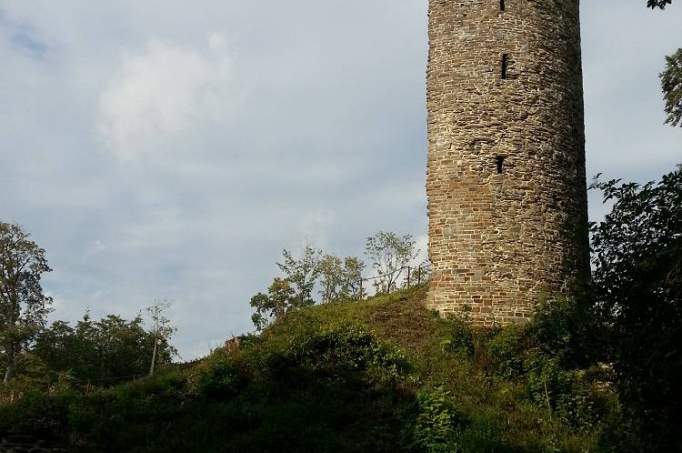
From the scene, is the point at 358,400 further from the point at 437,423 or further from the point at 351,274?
the point at 351,274

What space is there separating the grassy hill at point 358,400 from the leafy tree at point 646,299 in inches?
46.5

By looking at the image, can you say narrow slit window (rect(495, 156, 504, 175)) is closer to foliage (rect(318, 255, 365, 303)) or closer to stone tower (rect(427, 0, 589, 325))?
stone tower (rect(427, 0, 589, 325))

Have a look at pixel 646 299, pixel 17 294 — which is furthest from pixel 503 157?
pixel 17 294

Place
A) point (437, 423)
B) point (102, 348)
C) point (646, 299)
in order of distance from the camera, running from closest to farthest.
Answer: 1. point (646, 299)
2. point (437, 423)
3. point (102, 348)

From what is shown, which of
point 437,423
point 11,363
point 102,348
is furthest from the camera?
point 102,348

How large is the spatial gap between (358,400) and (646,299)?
20.8 ft

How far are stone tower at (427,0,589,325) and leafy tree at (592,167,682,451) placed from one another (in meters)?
7.46

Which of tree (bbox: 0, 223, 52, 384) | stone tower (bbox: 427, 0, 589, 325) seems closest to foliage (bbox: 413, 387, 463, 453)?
stone tower (bbox: 427, 0, 589, 325)

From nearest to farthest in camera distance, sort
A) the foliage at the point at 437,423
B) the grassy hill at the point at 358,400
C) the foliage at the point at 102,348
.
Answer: the foliage at the point at 437,423 < the grassy hill at the point at 358,400 < the foliage at the point at 102,348

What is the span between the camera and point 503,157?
1769 centimetres

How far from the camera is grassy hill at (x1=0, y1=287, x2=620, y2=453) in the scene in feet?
38.1

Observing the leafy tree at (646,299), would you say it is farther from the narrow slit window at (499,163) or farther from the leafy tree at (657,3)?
the narrow slit window at (499,163)

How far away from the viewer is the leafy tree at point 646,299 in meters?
8.00

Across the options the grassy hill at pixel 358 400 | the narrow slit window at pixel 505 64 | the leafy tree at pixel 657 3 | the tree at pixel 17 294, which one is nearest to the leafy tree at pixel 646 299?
the grassy hill at pixel 358 400
